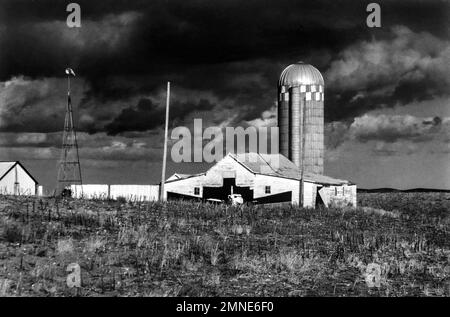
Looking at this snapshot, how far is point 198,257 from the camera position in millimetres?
13602

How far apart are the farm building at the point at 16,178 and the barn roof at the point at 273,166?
17807 mm

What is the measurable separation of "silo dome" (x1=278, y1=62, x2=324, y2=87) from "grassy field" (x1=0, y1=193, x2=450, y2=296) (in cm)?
3304

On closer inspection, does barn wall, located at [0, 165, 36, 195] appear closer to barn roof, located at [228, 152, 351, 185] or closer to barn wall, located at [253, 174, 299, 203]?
barn roof, located at [228, 152, 351, 185]

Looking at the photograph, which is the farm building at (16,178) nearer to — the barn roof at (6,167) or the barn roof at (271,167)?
the barn roof at (6,167)

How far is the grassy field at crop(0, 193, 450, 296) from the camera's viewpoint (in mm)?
11125

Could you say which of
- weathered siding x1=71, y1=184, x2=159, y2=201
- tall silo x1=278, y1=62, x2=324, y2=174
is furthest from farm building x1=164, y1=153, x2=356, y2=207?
tall silo x1=278, y1=62, x2=324, y2=174

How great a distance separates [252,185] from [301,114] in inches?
528

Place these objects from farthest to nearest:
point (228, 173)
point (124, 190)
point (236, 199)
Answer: point (124, 190) < point (228, 173) < point (236, 199)

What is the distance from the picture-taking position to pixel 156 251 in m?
13.8

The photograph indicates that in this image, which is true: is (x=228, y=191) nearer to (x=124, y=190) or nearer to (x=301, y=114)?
(x=124, y=190)

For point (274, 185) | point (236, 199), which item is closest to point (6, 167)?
point (236, 199)

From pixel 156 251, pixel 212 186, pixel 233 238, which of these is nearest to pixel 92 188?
pixel 212 186

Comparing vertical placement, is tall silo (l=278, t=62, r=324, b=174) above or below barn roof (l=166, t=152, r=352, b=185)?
above

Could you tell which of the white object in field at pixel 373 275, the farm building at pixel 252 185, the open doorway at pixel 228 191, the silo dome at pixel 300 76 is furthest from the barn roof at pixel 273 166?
the white object in field at pixel 373 275
